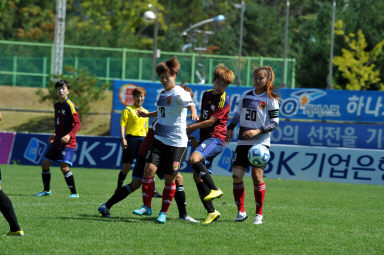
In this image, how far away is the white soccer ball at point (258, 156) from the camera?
8109 millimetres

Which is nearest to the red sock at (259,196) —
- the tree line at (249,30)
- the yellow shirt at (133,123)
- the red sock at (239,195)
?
the red sock at (239,195)

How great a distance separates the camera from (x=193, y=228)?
7672 millimetres

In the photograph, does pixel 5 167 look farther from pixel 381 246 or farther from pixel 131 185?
pixel 381 246

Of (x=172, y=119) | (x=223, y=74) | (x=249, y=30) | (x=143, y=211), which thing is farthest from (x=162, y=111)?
(x=249, y=30)

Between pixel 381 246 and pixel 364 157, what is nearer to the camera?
pixel 381 246

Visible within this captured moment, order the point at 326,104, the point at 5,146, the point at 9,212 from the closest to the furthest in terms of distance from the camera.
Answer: the point at 9,212
the point at 5,146
the point at 326,104

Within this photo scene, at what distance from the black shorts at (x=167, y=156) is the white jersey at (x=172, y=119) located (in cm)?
6

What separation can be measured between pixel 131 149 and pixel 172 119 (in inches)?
158

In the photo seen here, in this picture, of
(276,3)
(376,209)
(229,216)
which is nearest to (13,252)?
(229,216)

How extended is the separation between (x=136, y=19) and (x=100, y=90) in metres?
26.7

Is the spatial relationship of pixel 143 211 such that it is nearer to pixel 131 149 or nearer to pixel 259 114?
pixel 259 114

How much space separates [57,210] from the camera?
9172 mm

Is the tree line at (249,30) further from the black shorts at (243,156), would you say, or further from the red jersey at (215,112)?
the black shorts at (243,156)

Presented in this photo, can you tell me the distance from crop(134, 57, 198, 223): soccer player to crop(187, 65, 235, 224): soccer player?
0.43 meters
